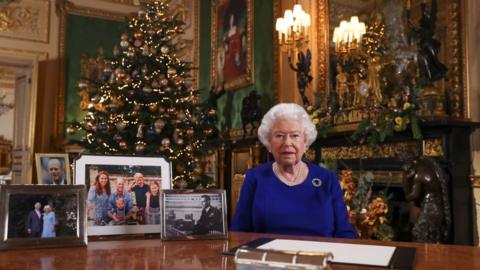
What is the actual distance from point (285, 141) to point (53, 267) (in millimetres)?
1083

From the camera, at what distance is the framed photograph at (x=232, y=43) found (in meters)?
6.99

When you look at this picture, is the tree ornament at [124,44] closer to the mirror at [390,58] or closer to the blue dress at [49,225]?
the mirror at [390,58]

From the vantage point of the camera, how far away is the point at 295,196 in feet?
5.98

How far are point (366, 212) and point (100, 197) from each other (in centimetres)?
283

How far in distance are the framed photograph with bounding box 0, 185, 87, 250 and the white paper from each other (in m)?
0.50

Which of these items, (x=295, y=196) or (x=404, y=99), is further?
(x=404, y=99)

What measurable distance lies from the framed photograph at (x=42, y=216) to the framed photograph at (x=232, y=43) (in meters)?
5.75

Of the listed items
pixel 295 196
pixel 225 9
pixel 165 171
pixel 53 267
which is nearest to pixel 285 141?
pixel 295 196

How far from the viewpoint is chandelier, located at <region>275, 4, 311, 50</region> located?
16.3ft

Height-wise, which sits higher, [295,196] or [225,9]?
[225,9]

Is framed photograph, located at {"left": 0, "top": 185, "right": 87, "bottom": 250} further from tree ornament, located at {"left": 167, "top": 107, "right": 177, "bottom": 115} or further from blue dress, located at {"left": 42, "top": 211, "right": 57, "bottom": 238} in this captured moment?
tree ornament, located at {"left": 167, "top": 107, "right": 177, "bottom": 115}

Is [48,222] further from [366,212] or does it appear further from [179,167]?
[179,167]

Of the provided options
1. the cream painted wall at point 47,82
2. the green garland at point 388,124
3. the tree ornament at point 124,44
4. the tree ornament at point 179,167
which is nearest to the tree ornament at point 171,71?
the tree ornament at point 124,44

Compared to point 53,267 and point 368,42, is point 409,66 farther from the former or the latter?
point 53,267
